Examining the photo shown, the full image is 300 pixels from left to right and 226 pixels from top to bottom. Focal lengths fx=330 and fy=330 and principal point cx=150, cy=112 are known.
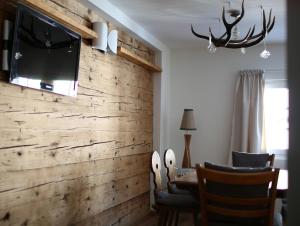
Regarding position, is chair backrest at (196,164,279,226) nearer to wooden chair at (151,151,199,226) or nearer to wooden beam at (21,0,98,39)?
wooden chair at (151,151,199,226)

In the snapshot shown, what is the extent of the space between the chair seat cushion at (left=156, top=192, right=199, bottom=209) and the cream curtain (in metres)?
1.82

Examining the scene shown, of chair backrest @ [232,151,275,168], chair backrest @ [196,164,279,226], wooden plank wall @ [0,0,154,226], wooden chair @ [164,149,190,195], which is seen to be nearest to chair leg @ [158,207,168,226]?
wooden chair @ [164,149,190,195]

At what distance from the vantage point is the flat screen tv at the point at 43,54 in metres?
2.11

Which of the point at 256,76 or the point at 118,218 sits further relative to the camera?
the point at 256,76

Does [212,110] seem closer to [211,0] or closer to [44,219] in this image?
[211,0]

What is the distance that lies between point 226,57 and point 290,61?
4.45 m

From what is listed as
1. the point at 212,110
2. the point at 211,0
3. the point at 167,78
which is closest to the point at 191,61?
the point at 167,78

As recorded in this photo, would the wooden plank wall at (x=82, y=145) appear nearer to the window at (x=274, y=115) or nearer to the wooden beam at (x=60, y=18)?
the wooden beam at (x=60, y=18)

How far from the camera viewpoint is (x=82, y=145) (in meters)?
3.00

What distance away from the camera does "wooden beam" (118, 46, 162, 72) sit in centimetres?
363

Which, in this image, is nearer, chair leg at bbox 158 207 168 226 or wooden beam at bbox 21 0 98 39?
wooden beam at bbox 21 0 98 39

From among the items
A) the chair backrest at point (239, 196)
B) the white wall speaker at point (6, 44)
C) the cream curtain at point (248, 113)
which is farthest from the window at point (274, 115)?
the white wall speaker at point (6, 44)

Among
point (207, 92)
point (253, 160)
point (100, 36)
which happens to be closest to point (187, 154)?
point (207, 92)

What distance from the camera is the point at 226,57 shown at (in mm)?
4926
